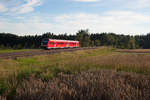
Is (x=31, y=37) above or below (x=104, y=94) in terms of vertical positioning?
above

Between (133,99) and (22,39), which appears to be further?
(22,39)

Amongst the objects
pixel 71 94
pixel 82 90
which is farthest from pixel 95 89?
pixel 71 94

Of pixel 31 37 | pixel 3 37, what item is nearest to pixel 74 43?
pixel 31 37

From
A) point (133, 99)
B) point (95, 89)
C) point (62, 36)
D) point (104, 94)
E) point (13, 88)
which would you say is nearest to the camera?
point (133, 99)

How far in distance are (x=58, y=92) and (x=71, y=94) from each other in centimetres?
33

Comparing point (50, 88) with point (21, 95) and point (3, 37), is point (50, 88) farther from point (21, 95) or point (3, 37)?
point (3, 37)

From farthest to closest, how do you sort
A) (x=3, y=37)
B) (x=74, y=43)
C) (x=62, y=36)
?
(x=62, y=36) < (x=3, y=37) < (x=74, y=43)

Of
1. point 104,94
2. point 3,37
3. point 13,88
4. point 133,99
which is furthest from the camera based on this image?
point 3,37

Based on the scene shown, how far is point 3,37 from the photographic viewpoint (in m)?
77.9

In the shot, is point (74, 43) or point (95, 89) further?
point (74, 43)

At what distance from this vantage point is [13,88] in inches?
204

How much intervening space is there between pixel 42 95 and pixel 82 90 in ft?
3.50

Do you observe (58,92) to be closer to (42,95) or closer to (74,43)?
(42,95)

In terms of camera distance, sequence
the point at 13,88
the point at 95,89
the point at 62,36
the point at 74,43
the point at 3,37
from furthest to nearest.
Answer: the point at 62,36 < the point at 3,37 < the point at 74,43 < the point at 13,88 < the point at 95,89
